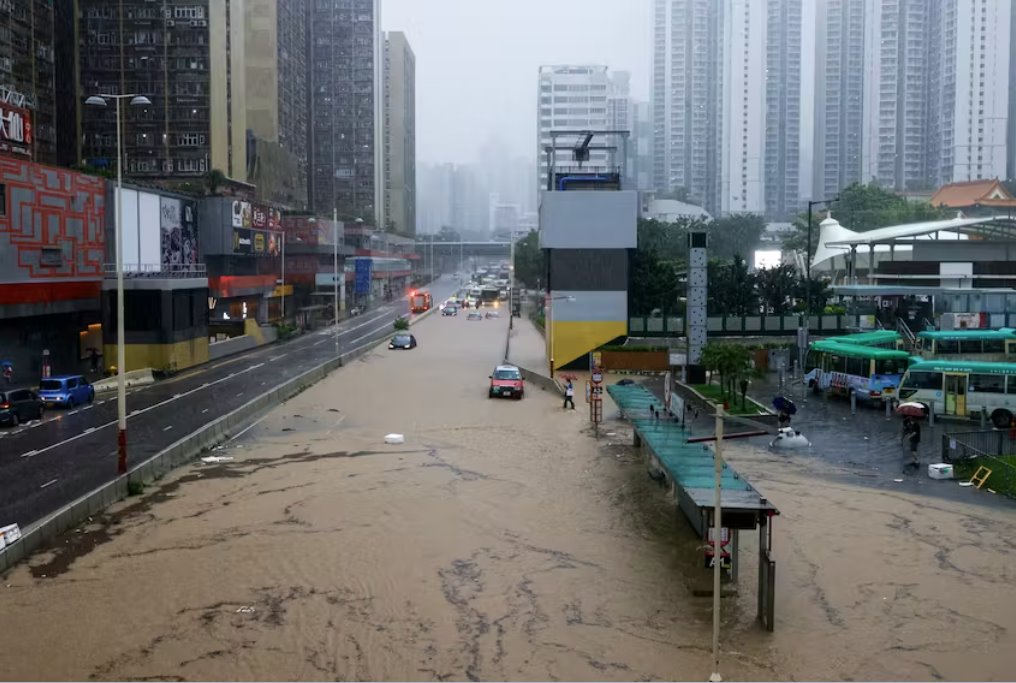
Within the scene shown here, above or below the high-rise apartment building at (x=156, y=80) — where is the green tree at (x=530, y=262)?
below

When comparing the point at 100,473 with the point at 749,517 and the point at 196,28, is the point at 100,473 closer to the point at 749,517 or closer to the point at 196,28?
the point at 749,517

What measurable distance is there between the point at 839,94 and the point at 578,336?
5294 inches

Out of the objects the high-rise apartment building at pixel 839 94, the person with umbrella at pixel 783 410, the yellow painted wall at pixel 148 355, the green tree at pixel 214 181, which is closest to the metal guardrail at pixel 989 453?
the person with umbrella at pixel 783 410

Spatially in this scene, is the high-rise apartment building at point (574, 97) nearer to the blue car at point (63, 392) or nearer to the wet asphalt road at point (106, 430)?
the wet asphalt road at point (106, 430)

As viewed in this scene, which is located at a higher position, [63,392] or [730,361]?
[730,361]

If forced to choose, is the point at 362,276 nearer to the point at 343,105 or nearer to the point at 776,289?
the point at 343,105

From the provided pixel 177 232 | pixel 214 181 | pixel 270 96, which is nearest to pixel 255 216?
pixel 214 181

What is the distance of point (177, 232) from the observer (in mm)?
61438

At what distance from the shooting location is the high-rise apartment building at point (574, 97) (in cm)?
18312

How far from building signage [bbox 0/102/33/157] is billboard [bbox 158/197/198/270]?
15.3 metres

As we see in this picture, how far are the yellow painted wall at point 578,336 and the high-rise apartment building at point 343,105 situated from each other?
103836mm

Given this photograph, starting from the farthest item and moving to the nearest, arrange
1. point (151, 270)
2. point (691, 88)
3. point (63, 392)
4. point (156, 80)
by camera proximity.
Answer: point (691, 88), point (156, 80), point (151, 270), point (63, 392)

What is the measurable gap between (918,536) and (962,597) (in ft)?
11.6

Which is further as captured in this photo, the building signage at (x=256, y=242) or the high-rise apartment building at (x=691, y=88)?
the high-rise apartment building at (x=691, y=88)
